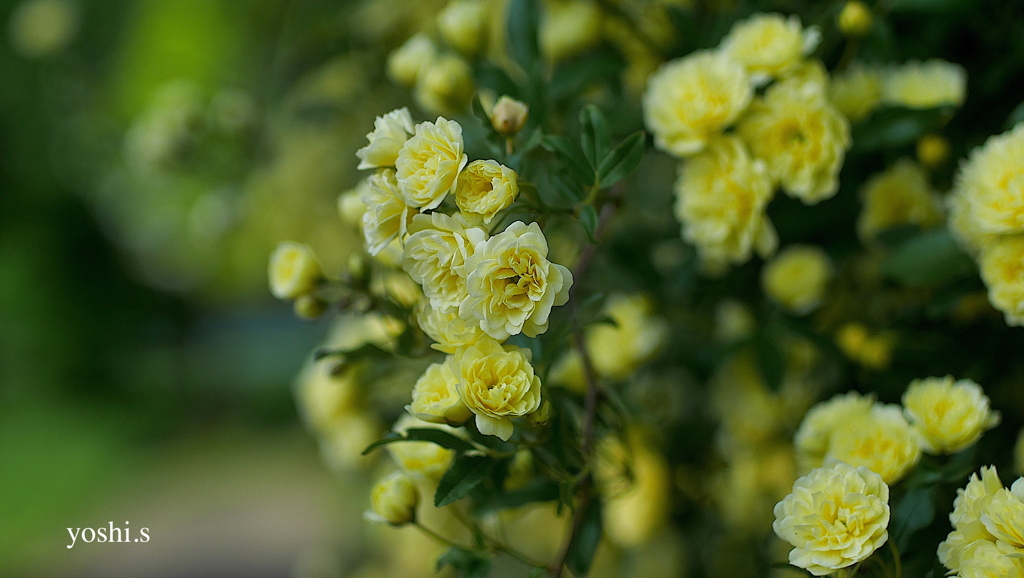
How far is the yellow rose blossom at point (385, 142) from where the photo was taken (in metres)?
0.34

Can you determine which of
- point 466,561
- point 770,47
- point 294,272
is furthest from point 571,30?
point 466,561

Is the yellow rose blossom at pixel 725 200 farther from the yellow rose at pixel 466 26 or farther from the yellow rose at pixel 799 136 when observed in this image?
the yellow rose at pixel 466 26

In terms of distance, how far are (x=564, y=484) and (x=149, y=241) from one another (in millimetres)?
1411

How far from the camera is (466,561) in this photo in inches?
15.7

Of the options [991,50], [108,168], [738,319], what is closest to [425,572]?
[738,319]

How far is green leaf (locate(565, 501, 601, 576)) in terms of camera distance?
1.40 ft

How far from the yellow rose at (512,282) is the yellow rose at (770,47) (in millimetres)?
216

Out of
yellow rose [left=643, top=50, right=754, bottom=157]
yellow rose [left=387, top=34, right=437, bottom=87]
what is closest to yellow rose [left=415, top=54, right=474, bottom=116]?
yellow rose [left=387, top=34, right=437, bottom=87]

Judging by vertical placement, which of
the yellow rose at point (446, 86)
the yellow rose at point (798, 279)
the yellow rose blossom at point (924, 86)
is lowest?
the yellow rose blossom at point (924, 86)

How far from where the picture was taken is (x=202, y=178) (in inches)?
35.5

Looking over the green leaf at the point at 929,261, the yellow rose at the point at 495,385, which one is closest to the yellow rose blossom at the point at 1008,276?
the green leaf at the point at 929,261

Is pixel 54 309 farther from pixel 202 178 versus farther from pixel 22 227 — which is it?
pixel 202 178

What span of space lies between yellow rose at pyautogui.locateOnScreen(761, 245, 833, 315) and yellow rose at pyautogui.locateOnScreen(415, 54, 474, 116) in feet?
0.87

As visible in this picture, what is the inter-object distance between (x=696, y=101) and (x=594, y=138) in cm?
9
